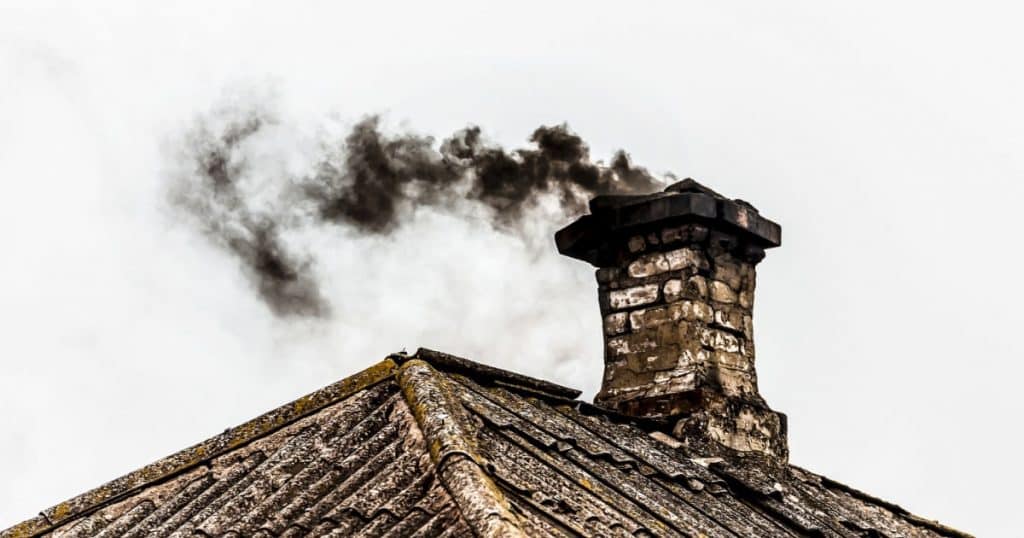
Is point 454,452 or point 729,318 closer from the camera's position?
point 454,452

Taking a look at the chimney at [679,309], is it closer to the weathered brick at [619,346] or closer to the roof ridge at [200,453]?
the weathered brick at [619,346]

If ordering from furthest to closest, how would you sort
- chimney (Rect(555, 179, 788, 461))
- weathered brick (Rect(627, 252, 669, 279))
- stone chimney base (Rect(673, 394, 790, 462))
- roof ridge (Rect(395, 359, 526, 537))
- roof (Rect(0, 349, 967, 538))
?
weathered brick (Rect(627, 252, 669, 279)) → chimney (Rect(555, 179, 788, 461)) → stone chimney base (Rect(673, 394, 790, 462)) → roof (Rect(0, 349, 967, 538)) → roof ridge (Rect(395, 359, 526, 537))

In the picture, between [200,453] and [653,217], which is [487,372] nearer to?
[200,453]

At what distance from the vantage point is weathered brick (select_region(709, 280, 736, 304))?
9.91 metres

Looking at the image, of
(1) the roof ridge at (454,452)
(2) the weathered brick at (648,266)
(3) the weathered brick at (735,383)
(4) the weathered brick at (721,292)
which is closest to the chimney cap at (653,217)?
(2) the weathered brick at (648,266)

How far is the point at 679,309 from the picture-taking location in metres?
9.68

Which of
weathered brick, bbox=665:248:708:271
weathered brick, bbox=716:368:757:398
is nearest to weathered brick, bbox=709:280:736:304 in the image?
weathered brick, bbox=665:248:708:271

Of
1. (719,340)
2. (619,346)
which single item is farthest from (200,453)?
(719,340)

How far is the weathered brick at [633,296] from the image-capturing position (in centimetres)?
986

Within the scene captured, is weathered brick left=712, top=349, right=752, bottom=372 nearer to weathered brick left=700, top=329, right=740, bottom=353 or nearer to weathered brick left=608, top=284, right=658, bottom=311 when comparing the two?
weathered brick left=700, top=329, right=740, bottom=353

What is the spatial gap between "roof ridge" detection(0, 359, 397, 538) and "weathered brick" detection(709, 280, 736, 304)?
3609mm

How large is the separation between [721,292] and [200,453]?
13.7 feet

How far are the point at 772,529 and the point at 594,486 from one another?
1770mm

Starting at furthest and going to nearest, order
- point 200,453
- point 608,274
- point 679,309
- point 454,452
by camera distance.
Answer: point 608,274 < point 679,309 < point 200,453 < point 454,452
